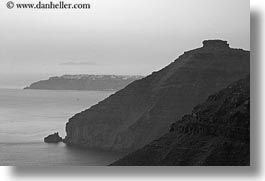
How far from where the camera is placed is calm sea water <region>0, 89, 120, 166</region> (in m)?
2.37

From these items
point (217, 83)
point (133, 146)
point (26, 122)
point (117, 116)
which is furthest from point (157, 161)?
point (26, 122)

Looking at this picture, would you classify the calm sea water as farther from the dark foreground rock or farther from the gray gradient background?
the gray gradient background

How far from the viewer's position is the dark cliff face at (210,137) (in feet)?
7.77

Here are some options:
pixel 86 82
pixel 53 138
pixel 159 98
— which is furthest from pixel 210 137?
pixel 53 138

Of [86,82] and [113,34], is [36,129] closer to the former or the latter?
[86,82]

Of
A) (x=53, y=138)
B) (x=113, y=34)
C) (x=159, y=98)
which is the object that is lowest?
(x=53, y=138)

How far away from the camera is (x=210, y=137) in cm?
237

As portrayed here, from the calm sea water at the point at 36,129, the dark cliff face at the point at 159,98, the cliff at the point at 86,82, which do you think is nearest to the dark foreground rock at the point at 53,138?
the calm sea water at the point at 36,129

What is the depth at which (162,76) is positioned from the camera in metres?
2.48

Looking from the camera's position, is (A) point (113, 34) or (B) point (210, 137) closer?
(B) point (210, 137)

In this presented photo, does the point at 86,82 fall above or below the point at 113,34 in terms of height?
below

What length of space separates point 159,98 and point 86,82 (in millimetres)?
466

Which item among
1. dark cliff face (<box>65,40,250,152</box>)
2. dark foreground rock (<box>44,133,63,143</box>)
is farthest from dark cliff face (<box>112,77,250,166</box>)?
dark foreground rock (<box>44,133,63,143</box>)

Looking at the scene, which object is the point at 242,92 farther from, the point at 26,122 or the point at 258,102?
the point at 26,122
